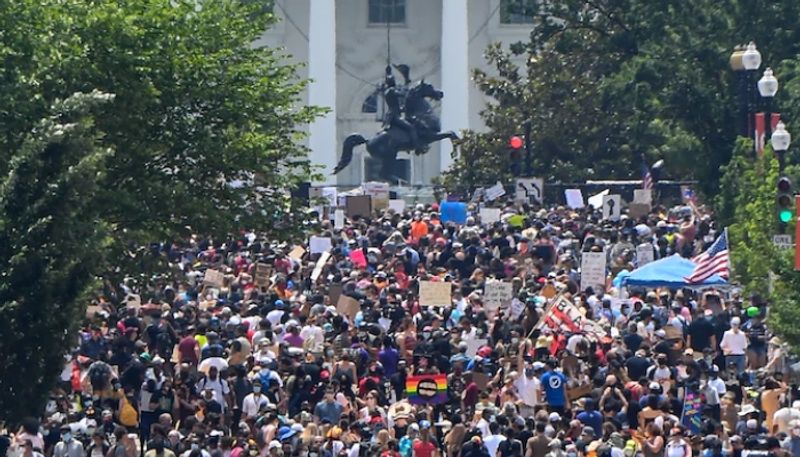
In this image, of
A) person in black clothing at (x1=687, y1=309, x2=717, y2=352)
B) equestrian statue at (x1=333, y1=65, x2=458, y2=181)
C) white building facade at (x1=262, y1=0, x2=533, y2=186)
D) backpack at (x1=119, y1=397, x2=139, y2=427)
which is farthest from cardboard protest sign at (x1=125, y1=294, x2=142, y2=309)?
white building facade at (x1=262, y1=0, x2=533, y2=186)

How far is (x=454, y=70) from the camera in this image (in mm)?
79000

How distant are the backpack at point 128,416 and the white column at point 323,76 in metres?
48.3

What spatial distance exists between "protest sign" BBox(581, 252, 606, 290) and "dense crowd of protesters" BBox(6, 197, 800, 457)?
31 centimetres

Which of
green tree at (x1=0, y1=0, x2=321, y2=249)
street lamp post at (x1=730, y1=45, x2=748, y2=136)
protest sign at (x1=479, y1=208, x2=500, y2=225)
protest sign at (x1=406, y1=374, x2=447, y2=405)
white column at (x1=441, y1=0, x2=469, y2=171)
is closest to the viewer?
protest sign at (x1=406, y1=374, x2=447, y2=405)

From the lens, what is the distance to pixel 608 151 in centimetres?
6056

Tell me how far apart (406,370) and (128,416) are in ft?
11.2

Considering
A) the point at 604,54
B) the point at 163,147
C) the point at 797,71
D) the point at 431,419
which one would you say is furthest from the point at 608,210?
the point at 431,419

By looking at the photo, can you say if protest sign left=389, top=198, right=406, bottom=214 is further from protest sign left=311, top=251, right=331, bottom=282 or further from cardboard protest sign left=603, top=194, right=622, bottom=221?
protest sign left=311, top=251, right=331, bottom=282

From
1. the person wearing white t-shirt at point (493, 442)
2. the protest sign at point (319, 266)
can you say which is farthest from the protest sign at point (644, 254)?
the person wearing white t-shirt at point (493, 442)

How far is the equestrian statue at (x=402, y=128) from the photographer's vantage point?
70250mm

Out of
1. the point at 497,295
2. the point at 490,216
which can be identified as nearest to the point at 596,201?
the point at 490,216

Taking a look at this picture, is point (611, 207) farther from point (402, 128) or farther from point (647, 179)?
point (402, 128)

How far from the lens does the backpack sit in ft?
94.5

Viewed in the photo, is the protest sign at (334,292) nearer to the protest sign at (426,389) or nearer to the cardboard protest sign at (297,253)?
the cardboard protest sign at (297,253)
